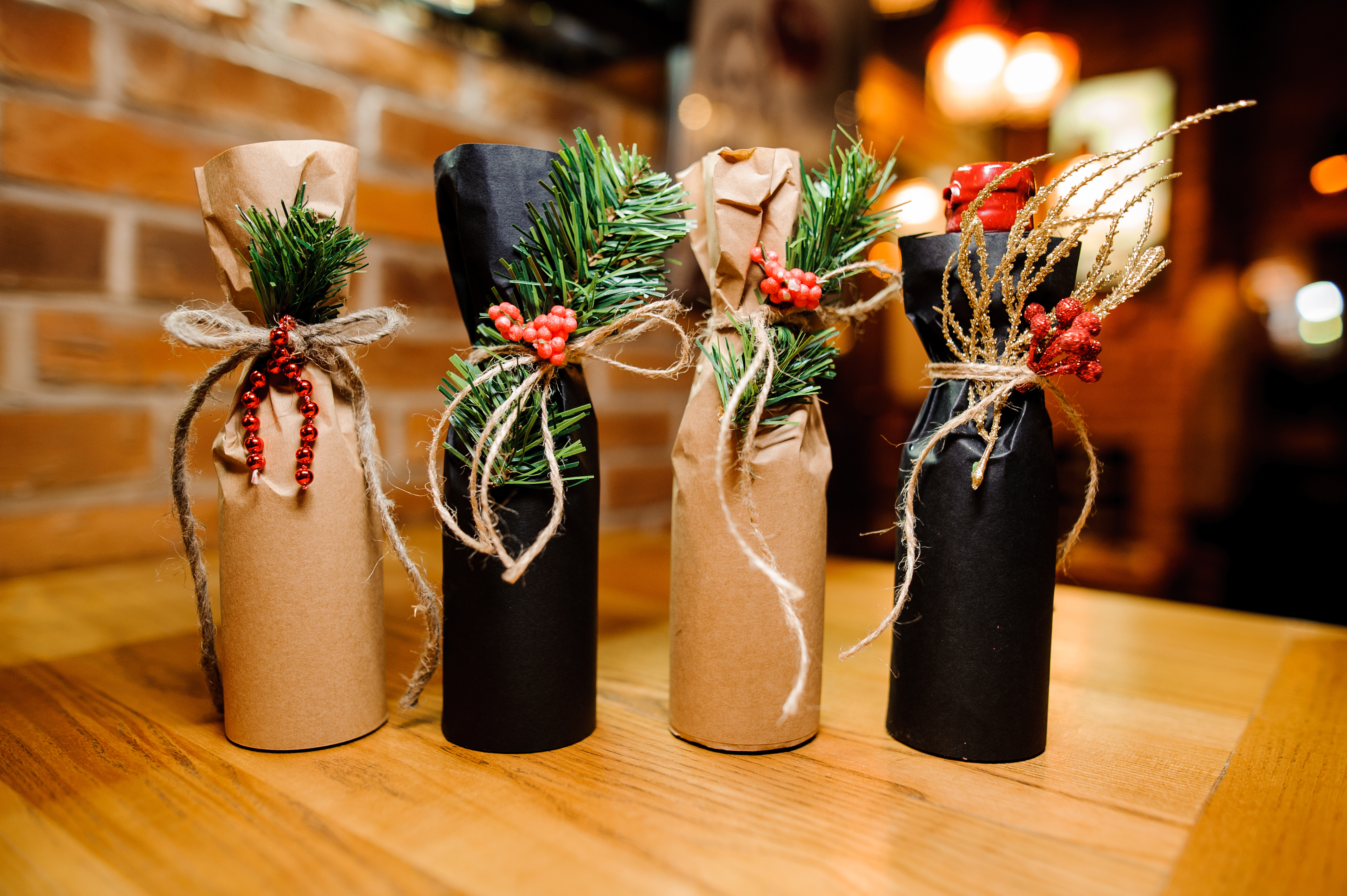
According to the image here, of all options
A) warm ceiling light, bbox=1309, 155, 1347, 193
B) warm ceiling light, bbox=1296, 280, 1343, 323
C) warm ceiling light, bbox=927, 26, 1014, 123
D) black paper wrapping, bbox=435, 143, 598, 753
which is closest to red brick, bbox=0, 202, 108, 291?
black paper wrapping, bbox=435, 143, 598, 753

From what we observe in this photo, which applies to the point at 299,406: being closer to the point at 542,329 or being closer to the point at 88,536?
the point at 542,329

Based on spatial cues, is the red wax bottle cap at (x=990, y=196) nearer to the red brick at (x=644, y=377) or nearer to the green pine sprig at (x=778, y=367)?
the green pine sprig at (x=778, y=367)

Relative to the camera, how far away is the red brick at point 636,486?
1.44 meters

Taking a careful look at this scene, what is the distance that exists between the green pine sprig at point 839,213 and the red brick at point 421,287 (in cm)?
74

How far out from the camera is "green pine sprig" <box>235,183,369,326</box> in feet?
1.51

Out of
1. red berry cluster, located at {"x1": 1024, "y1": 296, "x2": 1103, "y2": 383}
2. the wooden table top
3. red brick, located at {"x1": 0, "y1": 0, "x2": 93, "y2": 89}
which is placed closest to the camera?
the wooden table top

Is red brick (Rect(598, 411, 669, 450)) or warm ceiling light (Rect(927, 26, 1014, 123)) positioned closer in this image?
red brick (Rect(598, 411, 669, 450))

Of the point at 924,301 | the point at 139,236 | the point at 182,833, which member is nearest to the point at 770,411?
the point at 924,301

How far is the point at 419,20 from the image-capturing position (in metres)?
1.16

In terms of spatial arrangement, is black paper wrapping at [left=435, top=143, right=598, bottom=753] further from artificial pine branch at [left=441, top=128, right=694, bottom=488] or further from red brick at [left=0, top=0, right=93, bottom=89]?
red brick at [left=0, top=0, right=93, bottom=89]

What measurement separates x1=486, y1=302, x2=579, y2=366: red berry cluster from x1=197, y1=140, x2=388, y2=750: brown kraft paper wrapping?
0.12 meters

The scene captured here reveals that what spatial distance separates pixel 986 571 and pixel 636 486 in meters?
1.02

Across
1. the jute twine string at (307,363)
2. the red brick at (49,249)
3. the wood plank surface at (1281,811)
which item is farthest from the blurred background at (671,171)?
the wood plank surface at (1281,811)

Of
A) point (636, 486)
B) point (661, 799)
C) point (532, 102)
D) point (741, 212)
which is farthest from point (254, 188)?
point (636, 486)
